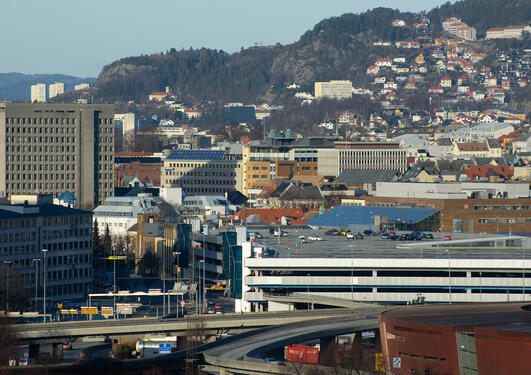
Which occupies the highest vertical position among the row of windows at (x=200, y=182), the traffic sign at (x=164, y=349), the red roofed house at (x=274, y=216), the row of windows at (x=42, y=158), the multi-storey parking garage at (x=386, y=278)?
the row of windows at (x=42, y=158)

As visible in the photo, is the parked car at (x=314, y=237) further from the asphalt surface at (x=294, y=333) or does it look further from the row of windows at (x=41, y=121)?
the row of windows at (x=41, y=121)

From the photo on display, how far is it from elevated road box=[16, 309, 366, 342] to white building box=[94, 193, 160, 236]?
1957 inches

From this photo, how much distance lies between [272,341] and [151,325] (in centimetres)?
638

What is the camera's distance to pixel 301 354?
7006 centimetres

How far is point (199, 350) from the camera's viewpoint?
68000mm

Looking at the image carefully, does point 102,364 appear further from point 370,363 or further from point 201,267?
point 201,267

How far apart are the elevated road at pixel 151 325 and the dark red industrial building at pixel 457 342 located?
36.0 ft

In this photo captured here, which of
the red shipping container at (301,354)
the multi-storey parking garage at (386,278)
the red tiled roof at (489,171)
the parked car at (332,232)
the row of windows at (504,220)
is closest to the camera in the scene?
the red shipping container at (301,354)

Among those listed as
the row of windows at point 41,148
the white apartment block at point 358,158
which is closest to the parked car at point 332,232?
the row of windows at point 41,148

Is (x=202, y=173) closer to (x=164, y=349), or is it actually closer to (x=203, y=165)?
(x=203, y=165)

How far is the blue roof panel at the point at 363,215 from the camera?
378 ft

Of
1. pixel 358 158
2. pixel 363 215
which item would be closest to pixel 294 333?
pixel 363 215

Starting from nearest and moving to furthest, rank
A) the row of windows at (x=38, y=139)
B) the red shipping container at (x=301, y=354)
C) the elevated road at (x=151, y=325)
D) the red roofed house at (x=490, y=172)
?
the red shipping container at (x=301, y=354), the elevated road at (x=151, y=325), the row of windows at (x=38, y=139), the red roofed house at (x=490, y=172)

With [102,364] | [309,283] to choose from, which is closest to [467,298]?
[309,283]
